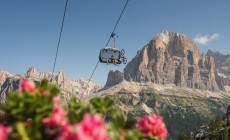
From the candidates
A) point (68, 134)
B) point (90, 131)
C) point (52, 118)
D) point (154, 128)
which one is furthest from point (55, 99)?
point (154, 128)

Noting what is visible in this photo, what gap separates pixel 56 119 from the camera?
3.66 meters

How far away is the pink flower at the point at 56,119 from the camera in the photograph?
3656 mm

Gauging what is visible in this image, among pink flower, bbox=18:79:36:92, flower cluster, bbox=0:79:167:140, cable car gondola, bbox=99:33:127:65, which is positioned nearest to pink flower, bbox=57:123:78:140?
flower cluster, bbox=0:79:167:140

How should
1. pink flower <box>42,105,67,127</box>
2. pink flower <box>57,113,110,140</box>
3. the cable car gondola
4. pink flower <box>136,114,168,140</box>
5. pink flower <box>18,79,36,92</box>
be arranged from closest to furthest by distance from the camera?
1. pink flower <box>57,113,110,140</box>
2. pink flower <box>42,105,67,127</box>
3. pink flower <box>18,79,36,92</box>
4. pink flower <box>136,114,168,140</box>
5. the cable car gondola

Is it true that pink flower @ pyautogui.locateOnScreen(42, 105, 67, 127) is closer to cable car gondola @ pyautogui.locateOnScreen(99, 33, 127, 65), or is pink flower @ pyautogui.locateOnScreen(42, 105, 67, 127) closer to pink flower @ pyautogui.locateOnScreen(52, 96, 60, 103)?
pink flower @ pyautogui.locateOnScreen(52, 96, 60, 103)

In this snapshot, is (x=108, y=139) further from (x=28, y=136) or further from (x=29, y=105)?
(x=29, y=105)

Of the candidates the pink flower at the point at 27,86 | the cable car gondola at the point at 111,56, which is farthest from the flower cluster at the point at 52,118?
the cable car gondola at the point at 111,56

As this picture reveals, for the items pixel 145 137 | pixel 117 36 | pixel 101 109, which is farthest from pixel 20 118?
pixel 117 36

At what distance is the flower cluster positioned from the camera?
113 inches

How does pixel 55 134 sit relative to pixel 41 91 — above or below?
below

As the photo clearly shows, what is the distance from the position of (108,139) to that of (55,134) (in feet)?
2.60

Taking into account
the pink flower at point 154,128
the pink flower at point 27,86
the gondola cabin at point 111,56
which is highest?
the gondola cabin at point 111,56

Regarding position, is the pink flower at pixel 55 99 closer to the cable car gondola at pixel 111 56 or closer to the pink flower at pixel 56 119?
the pink flower at pixel 56 119

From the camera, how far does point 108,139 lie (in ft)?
9.53
